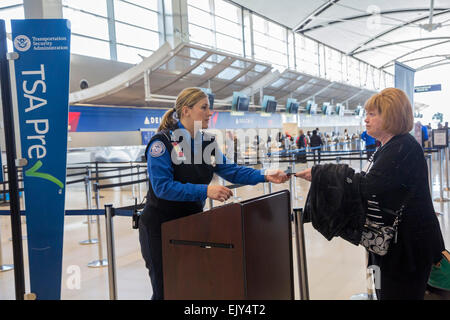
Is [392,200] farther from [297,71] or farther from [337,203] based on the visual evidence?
[297,71]

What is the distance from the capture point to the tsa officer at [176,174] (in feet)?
6.02

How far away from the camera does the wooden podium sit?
1.46 meters

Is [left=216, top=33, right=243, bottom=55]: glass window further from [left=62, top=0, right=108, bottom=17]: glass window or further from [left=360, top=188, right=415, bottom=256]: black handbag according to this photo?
[left=360, top=188, right=415, bottom=256]: black handbag

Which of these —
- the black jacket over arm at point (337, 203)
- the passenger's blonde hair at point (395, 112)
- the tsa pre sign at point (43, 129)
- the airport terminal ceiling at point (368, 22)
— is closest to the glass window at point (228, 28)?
the airport terminal ceiling at point (368, 22)

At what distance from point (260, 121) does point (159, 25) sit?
855 centimetres

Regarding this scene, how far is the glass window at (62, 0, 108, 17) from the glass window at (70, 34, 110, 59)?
926 mm

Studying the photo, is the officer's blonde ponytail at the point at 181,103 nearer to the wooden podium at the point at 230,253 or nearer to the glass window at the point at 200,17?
the wooden podium at the point at 230,253

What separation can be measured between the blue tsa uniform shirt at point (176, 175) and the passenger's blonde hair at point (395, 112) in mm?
920

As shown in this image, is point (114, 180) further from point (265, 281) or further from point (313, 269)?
point (265, 281)

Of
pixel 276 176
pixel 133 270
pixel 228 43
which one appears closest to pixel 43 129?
pixel 276 176

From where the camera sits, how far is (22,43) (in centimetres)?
258

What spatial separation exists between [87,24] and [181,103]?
38.1ft

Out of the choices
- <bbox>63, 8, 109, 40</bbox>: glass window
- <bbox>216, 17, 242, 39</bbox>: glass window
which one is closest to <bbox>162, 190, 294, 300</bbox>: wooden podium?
<bbox>63, 8, 109, 40</bbox>: glass window

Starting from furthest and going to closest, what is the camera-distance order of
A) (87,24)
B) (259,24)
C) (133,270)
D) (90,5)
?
(259,24), (90,5), (87,24), (133,270)
